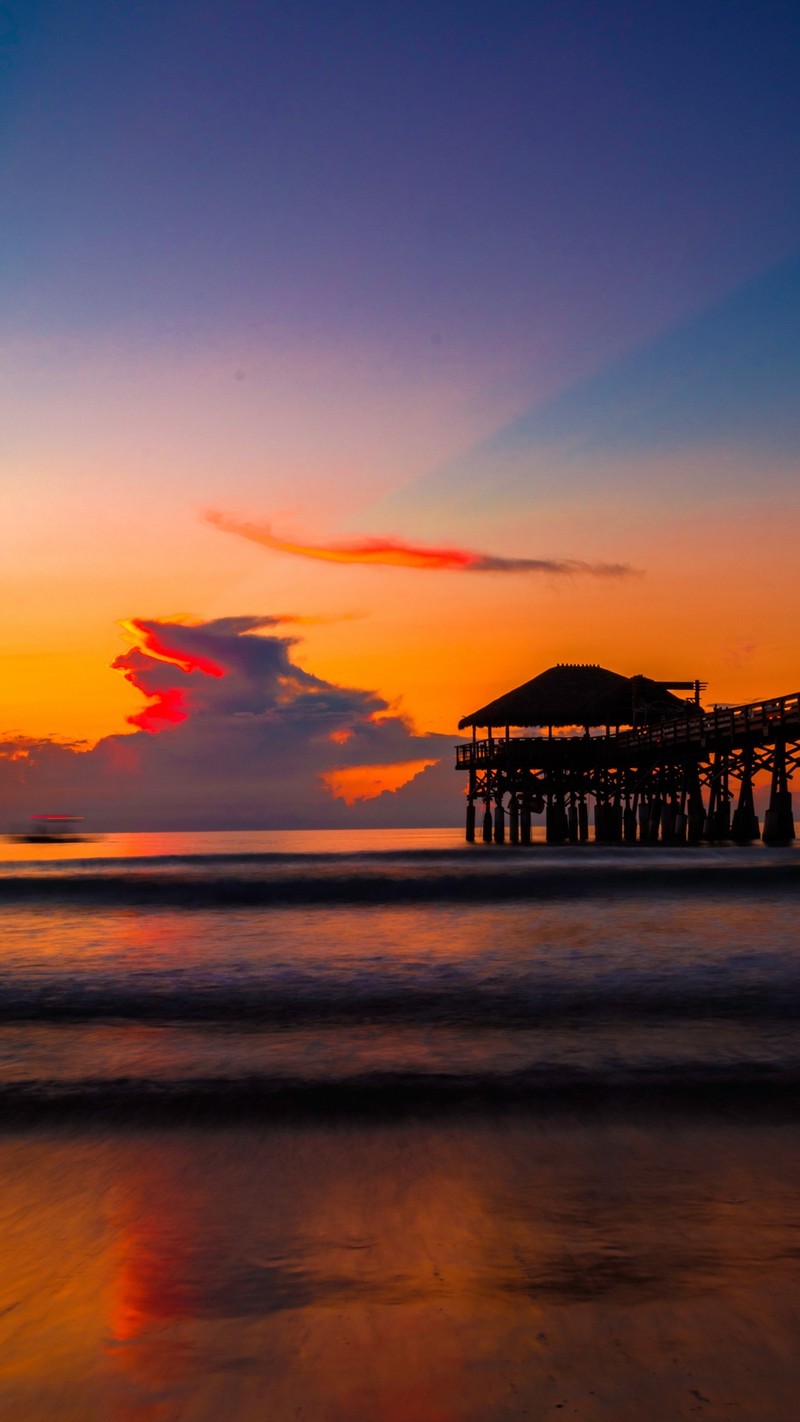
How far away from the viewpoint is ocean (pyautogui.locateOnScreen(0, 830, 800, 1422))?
3217 millimetres

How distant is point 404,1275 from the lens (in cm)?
398

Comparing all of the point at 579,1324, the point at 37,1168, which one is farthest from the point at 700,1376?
the point at 37,1168

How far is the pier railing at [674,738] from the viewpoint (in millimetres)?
35781

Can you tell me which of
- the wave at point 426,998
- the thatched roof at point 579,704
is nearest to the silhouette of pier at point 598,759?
the thatched roof at point 579,704

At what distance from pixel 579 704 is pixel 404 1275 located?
5098 centimetres

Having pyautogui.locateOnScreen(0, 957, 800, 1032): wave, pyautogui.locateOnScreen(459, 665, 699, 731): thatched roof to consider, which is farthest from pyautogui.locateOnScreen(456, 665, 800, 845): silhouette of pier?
pyautogui.locateOnScreen(0, 957, 800, 1032): wave

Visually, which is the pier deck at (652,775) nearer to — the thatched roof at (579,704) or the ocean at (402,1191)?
the thatched roof at (579,704)

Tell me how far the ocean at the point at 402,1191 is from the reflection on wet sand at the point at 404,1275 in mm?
16

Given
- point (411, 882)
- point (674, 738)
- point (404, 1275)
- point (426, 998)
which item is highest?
point (674, 738)

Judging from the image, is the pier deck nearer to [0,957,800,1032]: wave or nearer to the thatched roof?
the thatched roof

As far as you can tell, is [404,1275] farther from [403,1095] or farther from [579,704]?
[579,704]

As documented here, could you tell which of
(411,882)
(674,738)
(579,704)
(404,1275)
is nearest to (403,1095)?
(404,1275)

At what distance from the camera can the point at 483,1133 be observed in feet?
19.8

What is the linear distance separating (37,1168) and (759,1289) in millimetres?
3807
